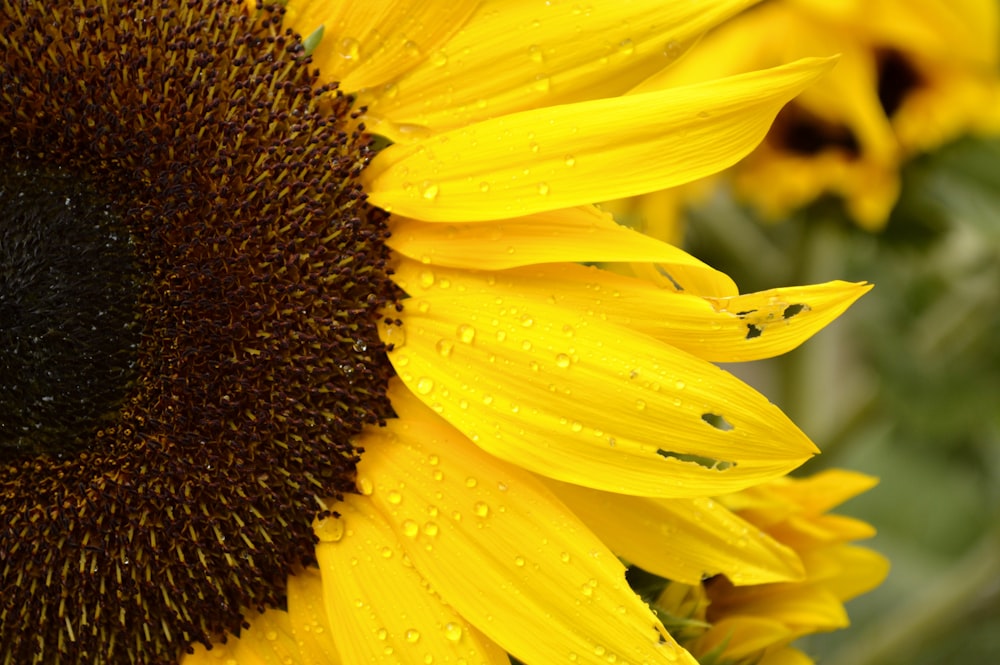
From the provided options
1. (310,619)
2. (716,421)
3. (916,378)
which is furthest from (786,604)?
(916,378)

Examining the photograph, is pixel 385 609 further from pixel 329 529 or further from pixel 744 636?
pixel 744 636

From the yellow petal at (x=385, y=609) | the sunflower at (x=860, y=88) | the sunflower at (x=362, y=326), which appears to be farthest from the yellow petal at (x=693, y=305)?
the sunflower at (x=860, y=88)

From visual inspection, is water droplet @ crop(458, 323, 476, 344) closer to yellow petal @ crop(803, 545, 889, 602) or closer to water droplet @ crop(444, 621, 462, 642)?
water droplet @ crop(444, 621, 462, 642)

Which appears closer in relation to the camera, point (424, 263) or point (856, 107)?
point (424, 263)

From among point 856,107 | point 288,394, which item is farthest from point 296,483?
point 856,107

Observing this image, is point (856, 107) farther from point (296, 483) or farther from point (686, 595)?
point (296, 483)
